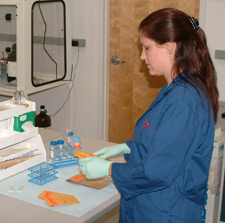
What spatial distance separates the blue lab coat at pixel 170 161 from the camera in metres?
1.33

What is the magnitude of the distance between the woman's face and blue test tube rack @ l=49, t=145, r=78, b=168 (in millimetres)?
717

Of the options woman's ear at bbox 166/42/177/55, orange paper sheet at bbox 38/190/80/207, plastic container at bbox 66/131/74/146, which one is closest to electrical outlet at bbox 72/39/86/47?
plastic container at bbox 66/131/74/146

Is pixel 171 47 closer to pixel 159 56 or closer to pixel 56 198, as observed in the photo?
pixel 159 56

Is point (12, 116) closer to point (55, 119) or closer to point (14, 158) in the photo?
point (14, 158)

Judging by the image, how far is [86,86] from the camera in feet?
11.9

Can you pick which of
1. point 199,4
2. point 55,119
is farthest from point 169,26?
point 55,119

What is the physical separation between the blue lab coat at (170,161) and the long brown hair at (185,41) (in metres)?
0.05

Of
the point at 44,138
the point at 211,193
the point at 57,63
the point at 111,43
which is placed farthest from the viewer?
the point at 111,43

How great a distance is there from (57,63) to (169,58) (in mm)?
1930

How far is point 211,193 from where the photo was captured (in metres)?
2.53

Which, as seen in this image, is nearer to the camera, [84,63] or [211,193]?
[211,193]

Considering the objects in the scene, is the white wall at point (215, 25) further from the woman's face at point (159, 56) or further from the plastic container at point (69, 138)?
the woman's face at point (159, 56)

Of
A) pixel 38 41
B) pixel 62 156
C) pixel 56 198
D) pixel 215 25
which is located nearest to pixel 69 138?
pixel 62 156

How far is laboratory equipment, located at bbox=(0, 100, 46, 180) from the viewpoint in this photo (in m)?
1.83
